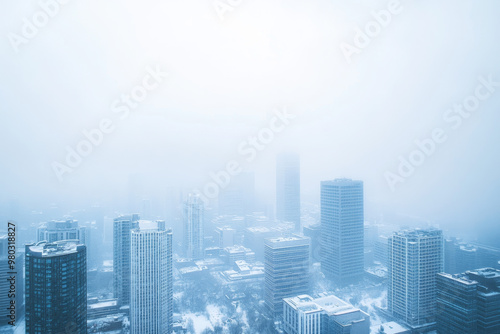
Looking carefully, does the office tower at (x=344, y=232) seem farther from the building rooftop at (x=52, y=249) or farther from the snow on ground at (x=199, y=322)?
the building rooftop at (x=52, y=249)

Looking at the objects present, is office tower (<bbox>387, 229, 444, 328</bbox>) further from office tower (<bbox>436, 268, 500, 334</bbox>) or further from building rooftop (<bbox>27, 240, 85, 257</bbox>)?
building rooftop (<bbox>27, 240, 85, 257</bbox>)

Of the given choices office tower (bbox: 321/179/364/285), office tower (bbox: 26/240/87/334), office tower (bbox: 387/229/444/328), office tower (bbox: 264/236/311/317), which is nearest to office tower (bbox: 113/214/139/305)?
office tower (bbox: 26/240/87/334)

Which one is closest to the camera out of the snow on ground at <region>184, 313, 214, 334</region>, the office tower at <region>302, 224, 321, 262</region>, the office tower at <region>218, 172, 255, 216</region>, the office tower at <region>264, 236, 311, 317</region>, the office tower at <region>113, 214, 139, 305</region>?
the snow on ground at <region>184, 313, 214, 334</region>

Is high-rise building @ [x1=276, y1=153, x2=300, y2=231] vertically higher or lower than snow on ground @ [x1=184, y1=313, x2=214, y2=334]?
higher

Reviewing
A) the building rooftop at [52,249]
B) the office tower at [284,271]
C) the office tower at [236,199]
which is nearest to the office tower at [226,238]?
the office tower at [236,199]

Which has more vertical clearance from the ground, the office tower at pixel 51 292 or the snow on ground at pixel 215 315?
the office tower at pixel 51 292

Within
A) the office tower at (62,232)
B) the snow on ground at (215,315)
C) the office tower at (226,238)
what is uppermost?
the office tower at (62,232)

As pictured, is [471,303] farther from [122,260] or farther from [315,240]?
[122,260]
